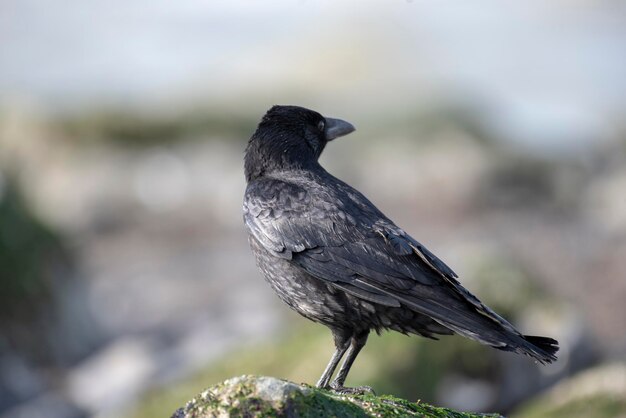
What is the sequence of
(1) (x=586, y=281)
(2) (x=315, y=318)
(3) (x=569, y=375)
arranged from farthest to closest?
(1) (x=586, y=281) → (3) (x=569, y=375) → (2) (x=315, y=318)

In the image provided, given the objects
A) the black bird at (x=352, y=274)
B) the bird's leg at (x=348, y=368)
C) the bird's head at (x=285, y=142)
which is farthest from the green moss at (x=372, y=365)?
the black bird at (x=352, y=274)

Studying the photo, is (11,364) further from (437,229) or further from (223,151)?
(223,151)

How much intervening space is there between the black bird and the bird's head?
42cm

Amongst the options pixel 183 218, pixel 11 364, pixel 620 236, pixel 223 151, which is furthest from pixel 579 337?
pixel 223 151

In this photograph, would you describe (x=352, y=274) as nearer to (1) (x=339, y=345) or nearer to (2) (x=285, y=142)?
(1) (x=339, y=345)

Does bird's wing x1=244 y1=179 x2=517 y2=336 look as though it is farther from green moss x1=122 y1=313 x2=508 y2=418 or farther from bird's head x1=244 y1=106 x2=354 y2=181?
green moss x1=122 y1=313 x2=508 y2=418

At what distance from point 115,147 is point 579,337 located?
22.9m

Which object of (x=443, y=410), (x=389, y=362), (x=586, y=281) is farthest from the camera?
(x=586, y=281)

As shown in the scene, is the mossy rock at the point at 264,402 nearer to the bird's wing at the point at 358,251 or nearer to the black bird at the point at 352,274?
the black bird at the point at 352,274

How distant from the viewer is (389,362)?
10.9 metres

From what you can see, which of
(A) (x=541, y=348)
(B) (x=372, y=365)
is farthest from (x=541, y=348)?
(B) (x=372, y=365)

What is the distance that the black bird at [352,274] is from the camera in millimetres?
6730

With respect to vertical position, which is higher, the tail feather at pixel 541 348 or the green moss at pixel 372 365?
the green moss at pixel 372 365

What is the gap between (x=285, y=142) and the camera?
828 centimetres
